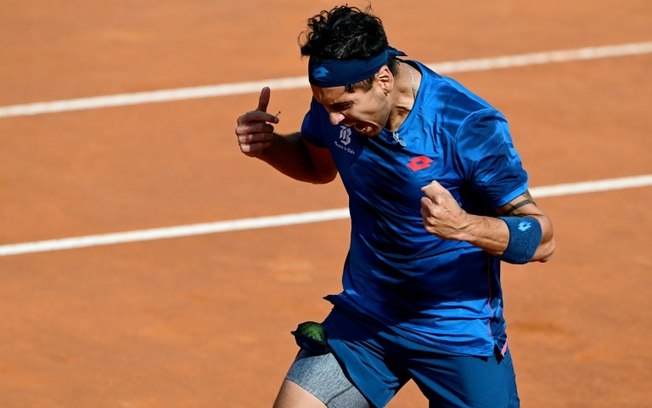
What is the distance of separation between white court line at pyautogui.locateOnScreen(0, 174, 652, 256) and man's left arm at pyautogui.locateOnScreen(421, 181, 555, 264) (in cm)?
443

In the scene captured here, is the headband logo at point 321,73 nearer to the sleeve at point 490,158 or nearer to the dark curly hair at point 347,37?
the dark curly hair at point 347,37

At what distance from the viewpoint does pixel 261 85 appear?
12.0 m

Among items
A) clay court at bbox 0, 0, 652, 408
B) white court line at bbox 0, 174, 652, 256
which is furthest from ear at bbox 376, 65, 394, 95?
white court line at bbox 0, 174, 652, 256

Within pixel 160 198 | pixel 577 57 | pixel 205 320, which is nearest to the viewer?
pixel 205 320

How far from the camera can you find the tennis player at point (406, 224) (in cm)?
547

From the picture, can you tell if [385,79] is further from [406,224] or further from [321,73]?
[406,224]

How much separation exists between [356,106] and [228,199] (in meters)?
4.74

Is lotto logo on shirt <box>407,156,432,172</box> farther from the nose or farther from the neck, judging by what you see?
the nose

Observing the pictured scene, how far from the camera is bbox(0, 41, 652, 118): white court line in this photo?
1166cm

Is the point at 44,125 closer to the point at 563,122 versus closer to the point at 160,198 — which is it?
the point at 160,198

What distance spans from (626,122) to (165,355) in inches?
183

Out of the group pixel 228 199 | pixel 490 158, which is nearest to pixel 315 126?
pixel 490 158

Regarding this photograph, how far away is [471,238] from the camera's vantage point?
17.3ft

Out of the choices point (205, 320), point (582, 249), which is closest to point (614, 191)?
point (582, 249)
